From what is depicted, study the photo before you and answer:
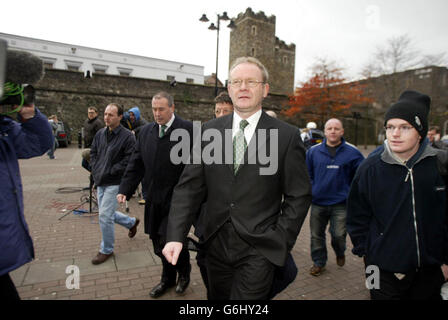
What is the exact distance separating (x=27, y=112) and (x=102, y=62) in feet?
131

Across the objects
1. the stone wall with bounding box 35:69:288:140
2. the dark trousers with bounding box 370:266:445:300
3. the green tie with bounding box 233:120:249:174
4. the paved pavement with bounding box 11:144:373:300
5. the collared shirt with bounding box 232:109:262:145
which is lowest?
the paved pavement with bounding box 11:144:373:300

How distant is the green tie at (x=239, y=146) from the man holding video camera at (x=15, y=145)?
1.45 meters

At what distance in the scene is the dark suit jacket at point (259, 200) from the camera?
2.03 meters

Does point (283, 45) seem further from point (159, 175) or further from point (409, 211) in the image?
point (409, 211)

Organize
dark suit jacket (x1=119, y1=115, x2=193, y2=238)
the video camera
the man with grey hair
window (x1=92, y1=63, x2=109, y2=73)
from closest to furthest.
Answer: the video camera, dark suit jacket (x1=119, y1=115, x2=193, y2=238), the man with grey hair, window (x1=92, y1=63, x2=109, y2=73)

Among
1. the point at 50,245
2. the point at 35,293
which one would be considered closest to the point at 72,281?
the point at 35,293

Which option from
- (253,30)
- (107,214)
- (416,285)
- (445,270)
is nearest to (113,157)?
(107,214)

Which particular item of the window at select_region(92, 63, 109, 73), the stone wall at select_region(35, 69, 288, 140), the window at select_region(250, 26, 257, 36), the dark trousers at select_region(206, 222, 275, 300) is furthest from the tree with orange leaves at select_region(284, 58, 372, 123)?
the dark trousers at select_region(206, 222, 275, 300)

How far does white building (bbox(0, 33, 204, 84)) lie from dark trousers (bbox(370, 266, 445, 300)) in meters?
34.8

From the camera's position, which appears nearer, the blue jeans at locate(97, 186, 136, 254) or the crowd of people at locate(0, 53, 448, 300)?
the crowd of people at locate(0, 53, 448, 300)

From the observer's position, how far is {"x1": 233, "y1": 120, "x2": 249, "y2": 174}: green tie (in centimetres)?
219

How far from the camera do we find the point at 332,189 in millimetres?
4059

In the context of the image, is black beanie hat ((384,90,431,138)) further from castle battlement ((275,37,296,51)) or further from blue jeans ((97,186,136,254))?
castle battlement ((275,37,296,51))

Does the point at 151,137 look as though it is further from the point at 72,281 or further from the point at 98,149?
the point at 72,281
